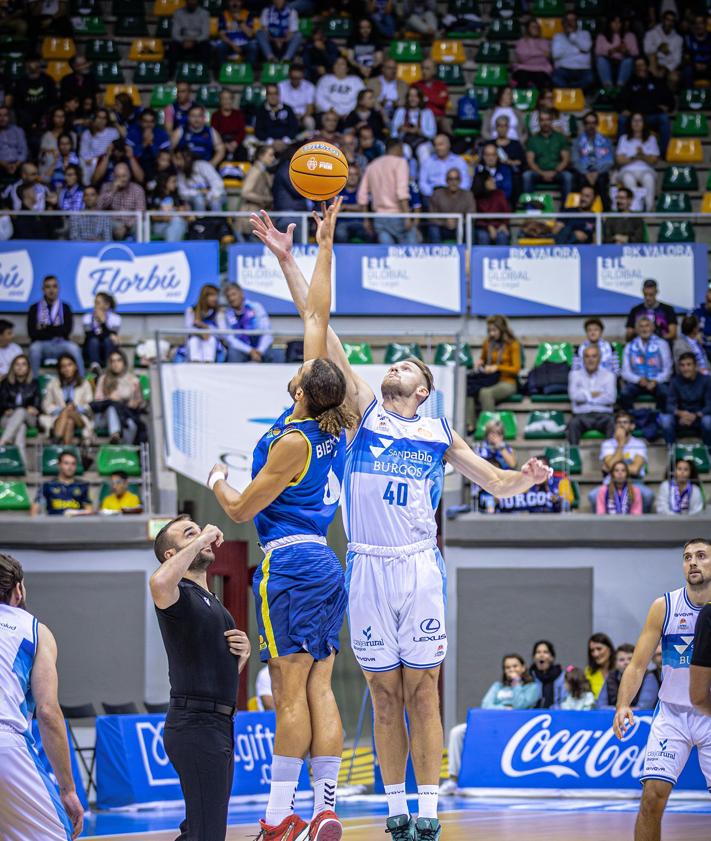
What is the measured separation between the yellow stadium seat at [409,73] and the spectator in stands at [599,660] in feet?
38.6

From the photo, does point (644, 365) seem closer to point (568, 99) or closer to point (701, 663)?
point (568, 99)

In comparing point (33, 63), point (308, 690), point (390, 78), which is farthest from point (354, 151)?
point (308, 690)

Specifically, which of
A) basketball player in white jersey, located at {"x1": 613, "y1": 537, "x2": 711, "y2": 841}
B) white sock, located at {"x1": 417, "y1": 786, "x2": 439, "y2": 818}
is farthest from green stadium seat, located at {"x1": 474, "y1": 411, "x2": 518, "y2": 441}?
white sock, located at {"x1": 417, "y1": 786, "x2": 439, "y2": 818}

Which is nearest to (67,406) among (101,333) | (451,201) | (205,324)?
(101,333)

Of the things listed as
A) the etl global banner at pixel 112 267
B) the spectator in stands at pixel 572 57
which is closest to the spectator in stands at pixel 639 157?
the spectator in stands at pixel 572 57

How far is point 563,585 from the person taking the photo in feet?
52.4

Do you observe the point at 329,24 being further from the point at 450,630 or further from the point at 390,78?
the point at 450,630

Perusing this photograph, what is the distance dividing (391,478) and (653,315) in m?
12.1

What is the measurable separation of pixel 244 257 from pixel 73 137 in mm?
3997

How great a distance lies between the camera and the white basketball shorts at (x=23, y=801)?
17.3ft

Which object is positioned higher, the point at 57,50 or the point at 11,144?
the point at 57,50

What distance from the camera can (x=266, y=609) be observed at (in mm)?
6531

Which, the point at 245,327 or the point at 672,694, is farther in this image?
the point at 245,327

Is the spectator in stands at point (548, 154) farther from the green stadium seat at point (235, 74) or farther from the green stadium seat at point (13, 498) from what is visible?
the green stadium seat at point (13, 498)
